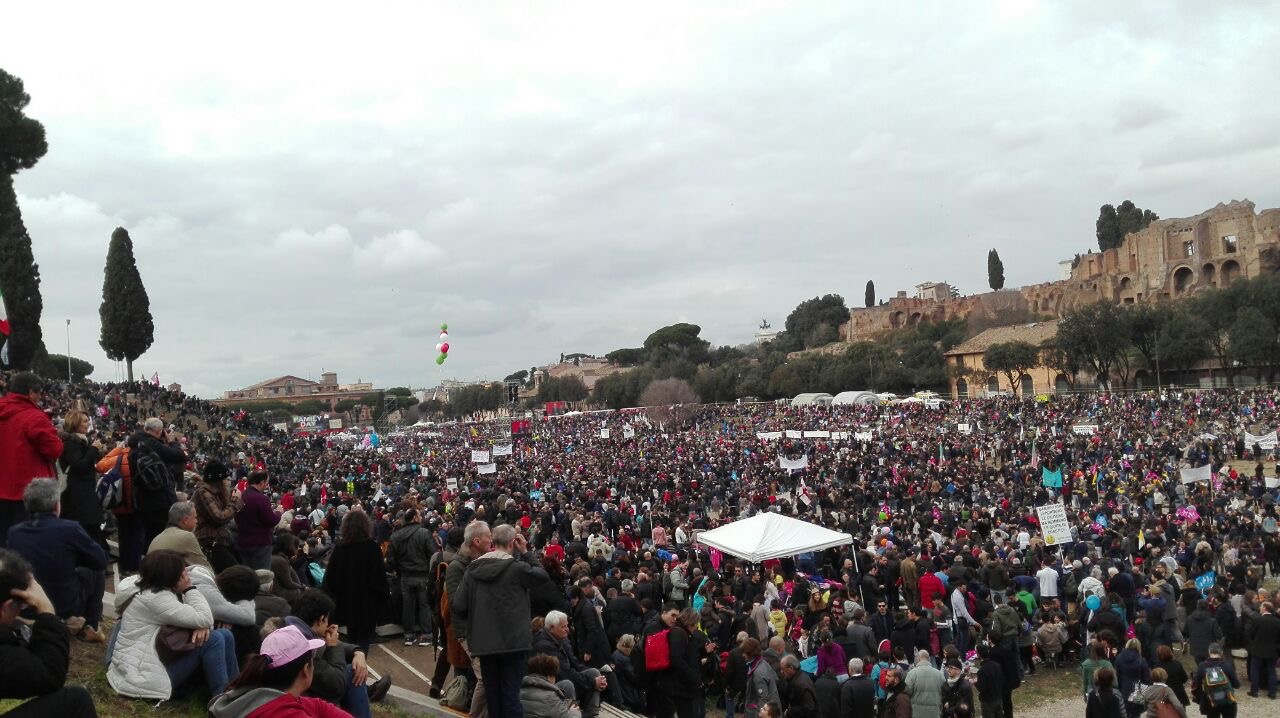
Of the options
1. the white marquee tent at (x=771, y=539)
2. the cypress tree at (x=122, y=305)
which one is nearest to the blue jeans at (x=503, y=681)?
the white marquee tent at (x=771, y=539)

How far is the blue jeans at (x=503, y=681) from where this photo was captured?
489 cm

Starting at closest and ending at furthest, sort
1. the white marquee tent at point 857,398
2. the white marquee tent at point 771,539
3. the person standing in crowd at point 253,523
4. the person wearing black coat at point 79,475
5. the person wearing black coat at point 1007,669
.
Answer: the person wearing black coat at point 79,475, the person standing in crowd at point 253,523, the person wearing black coat at point 1007,669, the white marquee tent at point 771,539, the white marquee tent at point 857,398

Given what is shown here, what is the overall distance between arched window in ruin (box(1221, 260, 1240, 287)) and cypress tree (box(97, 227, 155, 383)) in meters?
75.8

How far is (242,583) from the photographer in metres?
4.57

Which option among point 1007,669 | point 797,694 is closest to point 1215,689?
point 1007,669

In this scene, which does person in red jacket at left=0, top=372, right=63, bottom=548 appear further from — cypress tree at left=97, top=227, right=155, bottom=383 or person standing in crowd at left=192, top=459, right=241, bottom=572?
cypress tree at left=97, top=227, right=155, bottom=383

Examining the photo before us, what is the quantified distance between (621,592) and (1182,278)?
82163 mm

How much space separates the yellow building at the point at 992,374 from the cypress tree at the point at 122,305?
49.5m

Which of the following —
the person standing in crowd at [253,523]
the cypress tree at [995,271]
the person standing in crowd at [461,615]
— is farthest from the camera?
the cypress tree at [995,271]

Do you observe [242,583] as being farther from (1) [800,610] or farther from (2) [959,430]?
(2) [959,430]

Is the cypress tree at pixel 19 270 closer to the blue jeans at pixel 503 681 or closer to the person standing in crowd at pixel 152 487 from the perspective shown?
the person standing in crowd at pixel 152 487

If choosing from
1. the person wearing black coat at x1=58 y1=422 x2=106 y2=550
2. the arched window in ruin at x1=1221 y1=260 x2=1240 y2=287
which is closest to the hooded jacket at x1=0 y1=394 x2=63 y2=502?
the person wearing black coat at x1=58 y1=422 x2=106 y2=550

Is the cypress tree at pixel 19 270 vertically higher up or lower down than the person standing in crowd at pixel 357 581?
higher up

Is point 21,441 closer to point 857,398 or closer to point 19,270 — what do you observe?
point 19,270
